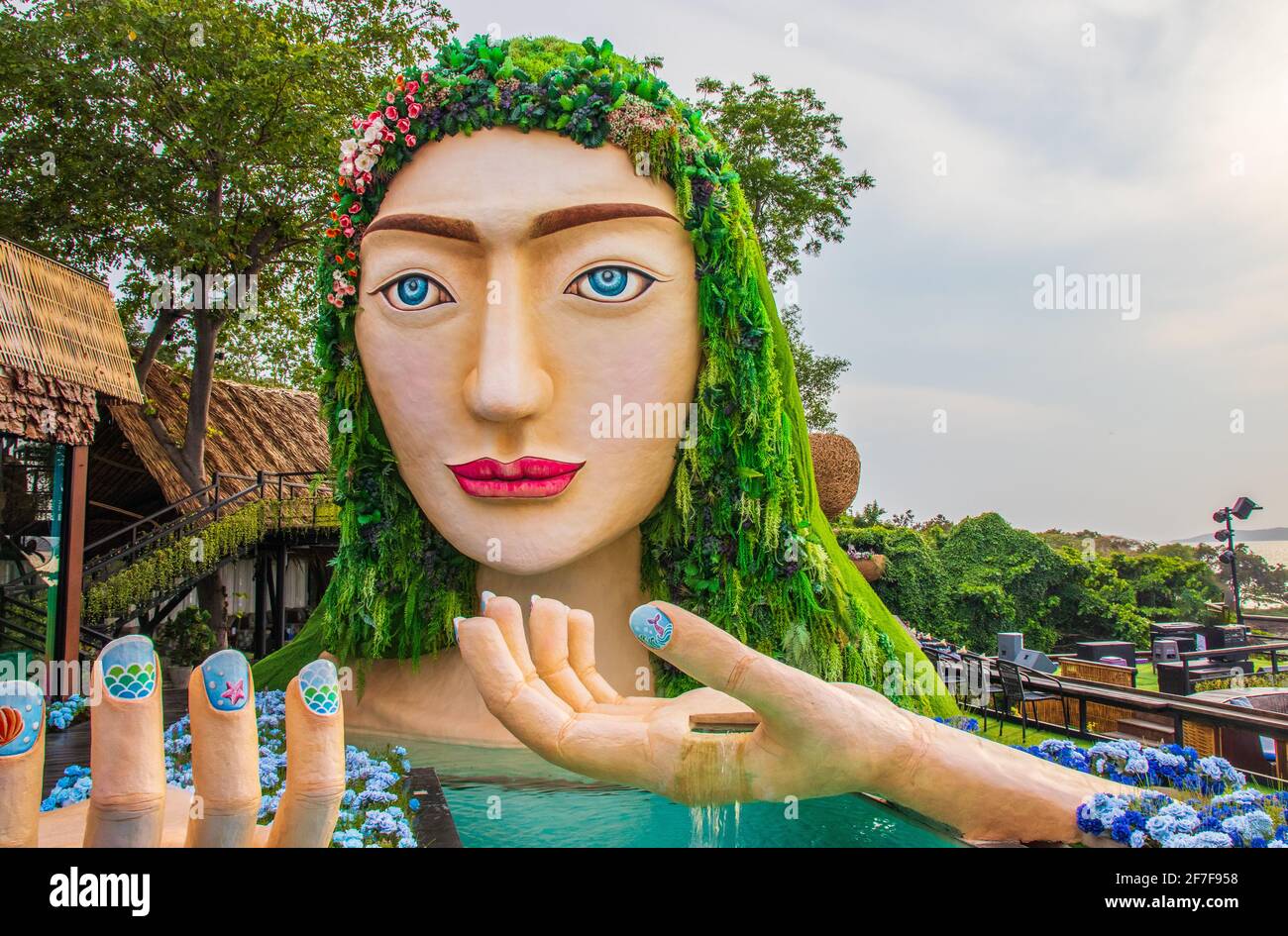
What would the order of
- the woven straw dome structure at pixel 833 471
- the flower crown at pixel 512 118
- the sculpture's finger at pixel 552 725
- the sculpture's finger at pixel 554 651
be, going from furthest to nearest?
the woven straw dome structure at pixel 833 471
the flower crown at pixel 512 118
the sculpture's finger at pixel 554 651
the sculpture's finger at pixel 552 725

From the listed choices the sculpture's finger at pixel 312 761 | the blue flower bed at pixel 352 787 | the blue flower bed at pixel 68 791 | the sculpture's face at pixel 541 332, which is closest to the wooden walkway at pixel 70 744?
the blue flower bed at pixel 68 791

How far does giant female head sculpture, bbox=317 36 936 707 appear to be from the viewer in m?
4.55

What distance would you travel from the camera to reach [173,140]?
12.4m

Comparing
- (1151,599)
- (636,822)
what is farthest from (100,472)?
(1151,599)

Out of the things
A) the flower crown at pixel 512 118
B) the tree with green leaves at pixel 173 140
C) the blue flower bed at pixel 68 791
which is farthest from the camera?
the tree with green leaves at pixel 173 140

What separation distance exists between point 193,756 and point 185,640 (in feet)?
39.9

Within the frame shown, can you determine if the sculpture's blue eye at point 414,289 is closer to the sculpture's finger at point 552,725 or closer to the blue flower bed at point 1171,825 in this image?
the sculpture's finger at point 552,725

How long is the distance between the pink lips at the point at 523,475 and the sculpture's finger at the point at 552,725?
76.7 inches

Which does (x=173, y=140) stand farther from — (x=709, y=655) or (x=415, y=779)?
(x=709, y=655)

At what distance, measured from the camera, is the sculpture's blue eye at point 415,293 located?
4.73 m

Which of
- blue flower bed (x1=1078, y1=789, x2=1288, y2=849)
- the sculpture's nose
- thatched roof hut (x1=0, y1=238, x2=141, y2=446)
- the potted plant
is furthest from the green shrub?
blue flower bed (x1=1078, y1=789, x2=1288, y2=849)

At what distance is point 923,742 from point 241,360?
29037 mm
